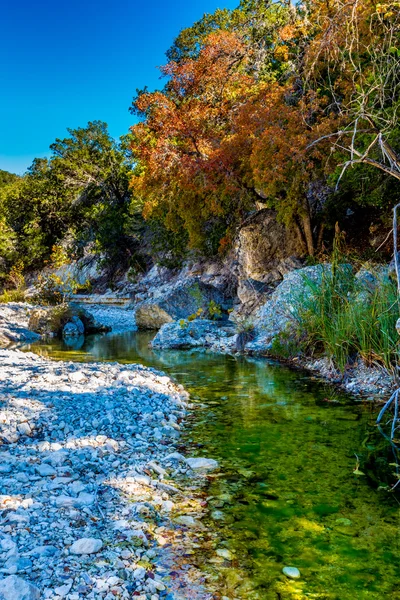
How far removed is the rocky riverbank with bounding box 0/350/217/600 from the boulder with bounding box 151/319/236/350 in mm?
5612

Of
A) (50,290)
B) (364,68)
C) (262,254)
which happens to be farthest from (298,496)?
(50,290)

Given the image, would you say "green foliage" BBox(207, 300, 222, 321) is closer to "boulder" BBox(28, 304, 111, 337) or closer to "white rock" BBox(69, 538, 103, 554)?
"boulder" BBox(28, 304, 111, 337)

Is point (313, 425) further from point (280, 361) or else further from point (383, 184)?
point (383, 184)

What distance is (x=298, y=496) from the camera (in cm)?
331

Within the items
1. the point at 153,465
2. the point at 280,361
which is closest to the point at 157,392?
the point at 153,465

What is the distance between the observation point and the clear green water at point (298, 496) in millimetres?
2434

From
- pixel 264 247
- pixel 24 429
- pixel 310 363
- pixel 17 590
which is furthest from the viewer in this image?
pixel 264 247

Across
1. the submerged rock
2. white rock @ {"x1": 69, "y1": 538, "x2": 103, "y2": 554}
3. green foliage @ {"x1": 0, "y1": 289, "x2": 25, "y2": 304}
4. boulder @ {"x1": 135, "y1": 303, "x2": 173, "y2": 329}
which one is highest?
green foliage @ {"x1": 0, "y1": 289, "x2": 25, "y2": 304}

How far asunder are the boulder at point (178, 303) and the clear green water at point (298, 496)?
9.62 m

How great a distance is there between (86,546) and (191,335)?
9.70 metres

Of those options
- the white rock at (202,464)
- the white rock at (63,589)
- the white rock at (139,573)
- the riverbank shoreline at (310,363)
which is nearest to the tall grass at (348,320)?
the riverbank shoreline at (310,363)

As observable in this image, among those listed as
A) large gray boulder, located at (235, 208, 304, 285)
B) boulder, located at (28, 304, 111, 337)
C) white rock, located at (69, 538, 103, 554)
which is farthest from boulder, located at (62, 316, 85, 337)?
white rock, located at (69, 538, 103, 554)

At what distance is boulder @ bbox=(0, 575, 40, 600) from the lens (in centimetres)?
204

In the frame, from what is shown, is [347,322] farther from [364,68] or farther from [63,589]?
[364,68]
